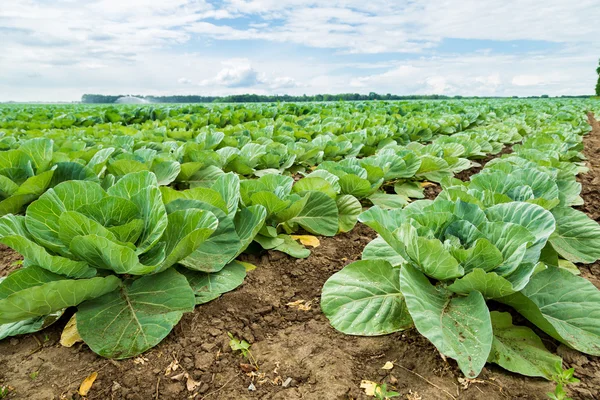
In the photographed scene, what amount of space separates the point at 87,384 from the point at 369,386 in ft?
3.61

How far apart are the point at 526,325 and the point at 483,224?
1.76 ft

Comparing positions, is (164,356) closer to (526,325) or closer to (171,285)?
(171,285)

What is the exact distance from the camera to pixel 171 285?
78.5 inches

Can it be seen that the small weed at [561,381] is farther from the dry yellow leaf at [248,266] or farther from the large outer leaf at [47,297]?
the large outer leaf at [47,297]

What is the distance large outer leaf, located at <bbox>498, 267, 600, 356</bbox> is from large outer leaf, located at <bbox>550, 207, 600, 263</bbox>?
2.31 ft

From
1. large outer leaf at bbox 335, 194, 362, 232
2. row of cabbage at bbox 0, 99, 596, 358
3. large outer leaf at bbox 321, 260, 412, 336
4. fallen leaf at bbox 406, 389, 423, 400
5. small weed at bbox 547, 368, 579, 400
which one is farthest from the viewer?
large outer leaf at bbox 335, 194, 362, 232

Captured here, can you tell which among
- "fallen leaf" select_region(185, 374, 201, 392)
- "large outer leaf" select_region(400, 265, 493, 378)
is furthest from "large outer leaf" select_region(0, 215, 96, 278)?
"large outer leaf" select_region(400, 265, 493, 378)

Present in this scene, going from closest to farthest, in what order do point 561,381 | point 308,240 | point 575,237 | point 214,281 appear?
point 561,381 < point 214,281 < point 575,237 < point 308,240

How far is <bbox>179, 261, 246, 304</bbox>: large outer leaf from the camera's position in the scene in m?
2.11

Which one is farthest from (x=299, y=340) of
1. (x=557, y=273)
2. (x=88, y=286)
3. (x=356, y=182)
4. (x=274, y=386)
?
(x=356, y=182)

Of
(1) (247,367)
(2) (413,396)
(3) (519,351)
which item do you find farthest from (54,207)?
(3) (519,351)

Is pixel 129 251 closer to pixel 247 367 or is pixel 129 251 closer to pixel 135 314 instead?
pixel 135 314

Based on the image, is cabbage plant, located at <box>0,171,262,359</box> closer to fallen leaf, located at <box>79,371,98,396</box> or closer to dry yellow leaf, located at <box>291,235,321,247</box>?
fallen leaf, located at <box>79,371,98,396</box>

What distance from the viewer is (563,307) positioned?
1.87 meters
